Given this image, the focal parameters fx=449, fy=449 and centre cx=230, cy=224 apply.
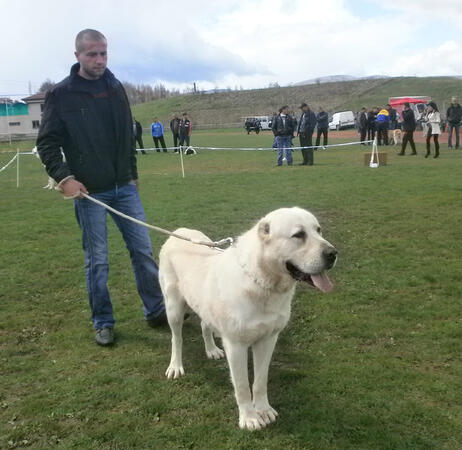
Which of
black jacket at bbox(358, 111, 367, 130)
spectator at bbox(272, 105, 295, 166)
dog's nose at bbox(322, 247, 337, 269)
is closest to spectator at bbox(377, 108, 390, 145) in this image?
black jacket at bbox(358, 111, 367, 130)

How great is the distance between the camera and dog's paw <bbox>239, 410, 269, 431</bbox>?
3080 millimetres

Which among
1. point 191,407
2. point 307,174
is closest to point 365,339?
point 191,407

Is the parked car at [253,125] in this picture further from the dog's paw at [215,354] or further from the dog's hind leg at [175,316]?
the dog's hind leg at [175,316]

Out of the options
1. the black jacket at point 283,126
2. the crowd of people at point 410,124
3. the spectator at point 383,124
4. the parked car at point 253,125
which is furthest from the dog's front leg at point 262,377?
the parked car at point 253,125

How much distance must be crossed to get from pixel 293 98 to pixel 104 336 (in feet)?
267

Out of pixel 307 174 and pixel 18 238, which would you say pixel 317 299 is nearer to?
pixel 18 238

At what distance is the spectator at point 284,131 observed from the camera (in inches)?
696

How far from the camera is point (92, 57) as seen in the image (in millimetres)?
3918

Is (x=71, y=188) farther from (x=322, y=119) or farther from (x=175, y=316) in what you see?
(x=322, y=119)

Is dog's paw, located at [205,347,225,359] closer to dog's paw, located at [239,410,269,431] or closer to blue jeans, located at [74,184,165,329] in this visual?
blue jeans, located at [74,184,165,329]

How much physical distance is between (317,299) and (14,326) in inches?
131

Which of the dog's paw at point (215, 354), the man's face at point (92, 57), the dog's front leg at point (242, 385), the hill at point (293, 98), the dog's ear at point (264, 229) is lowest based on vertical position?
the dog's paw at point (215, 354)

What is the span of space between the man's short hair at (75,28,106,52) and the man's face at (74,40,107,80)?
0.08 ft

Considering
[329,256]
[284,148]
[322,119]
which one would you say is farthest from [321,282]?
[322,119]
